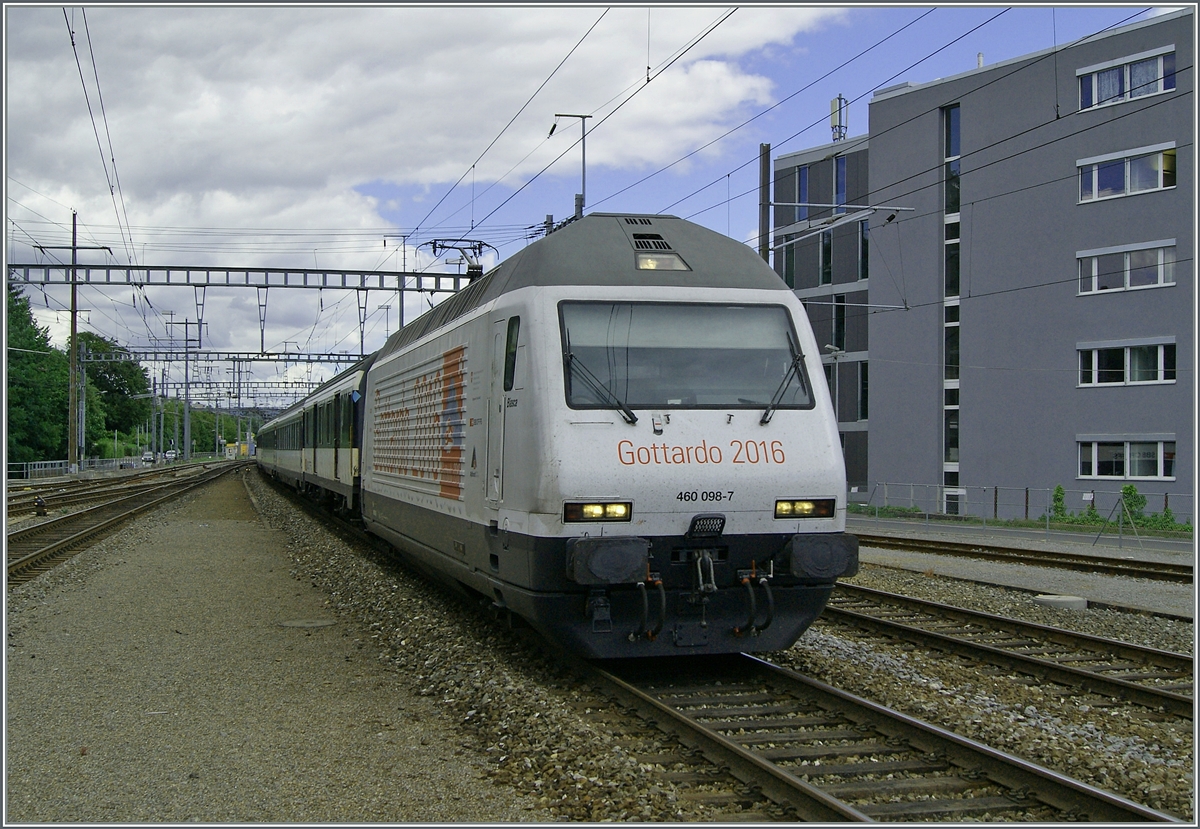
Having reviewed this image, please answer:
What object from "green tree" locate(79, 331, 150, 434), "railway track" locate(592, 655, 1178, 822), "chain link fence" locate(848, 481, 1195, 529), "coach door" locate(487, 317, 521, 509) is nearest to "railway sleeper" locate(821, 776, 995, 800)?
"railway track" locate(592, 655, 1178, 822)

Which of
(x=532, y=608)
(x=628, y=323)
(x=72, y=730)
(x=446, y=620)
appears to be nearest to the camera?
(x=72, y=730)

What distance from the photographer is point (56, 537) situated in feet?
65.2

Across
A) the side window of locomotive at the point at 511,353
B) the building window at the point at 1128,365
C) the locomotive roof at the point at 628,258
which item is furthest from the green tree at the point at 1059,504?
the side window of locomotive at the point at 511,353

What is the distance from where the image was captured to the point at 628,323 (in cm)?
769

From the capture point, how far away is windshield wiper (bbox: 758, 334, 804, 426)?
7543mm

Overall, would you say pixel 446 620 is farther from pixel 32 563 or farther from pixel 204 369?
pixel 204 369

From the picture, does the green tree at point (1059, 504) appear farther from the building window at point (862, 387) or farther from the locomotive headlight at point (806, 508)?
the locomotive headlight at point (806, 508)

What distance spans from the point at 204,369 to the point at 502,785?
85131 mm

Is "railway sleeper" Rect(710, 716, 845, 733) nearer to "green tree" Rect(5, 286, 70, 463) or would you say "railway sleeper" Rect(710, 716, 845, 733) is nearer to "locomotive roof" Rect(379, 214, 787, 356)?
"locomotive roof" Rect(379, 214, 787, 356)

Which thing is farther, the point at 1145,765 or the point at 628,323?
the point at 628,323

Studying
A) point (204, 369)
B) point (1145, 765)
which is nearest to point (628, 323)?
point (1145, 765)

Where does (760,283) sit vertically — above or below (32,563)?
above

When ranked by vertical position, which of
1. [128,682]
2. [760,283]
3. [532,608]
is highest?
[760,283]

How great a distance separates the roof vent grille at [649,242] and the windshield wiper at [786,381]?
47.4 inches
